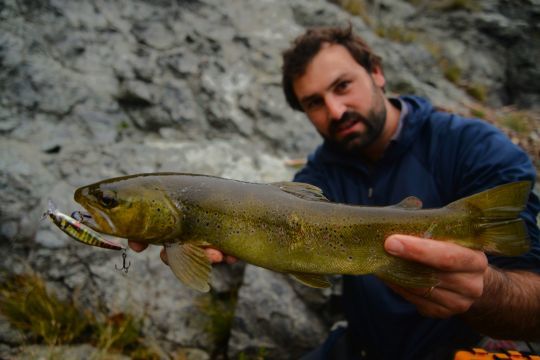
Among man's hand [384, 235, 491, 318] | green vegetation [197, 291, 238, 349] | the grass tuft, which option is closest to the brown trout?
man's hand [384, 235, 491, 318]

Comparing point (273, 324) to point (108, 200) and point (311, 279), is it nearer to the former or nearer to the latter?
point (311, 279)

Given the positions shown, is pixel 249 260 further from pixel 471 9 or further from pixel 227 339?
pixel 471 9

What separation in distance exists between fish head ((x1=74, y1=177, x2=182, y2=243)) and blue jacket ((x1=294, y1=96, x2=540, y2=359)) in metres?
1.90

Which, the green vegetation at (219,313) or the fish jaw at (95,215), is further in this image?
the green vegetation at (219,313)

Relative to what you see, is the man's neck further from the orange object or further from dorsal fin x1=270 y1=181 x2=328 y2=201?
the orange object

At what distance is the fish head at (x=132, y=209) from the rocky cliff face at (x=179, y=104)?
258 centimetres

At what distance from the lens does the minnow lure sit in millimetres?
2055

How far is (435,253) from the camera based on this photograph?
6.06 feet

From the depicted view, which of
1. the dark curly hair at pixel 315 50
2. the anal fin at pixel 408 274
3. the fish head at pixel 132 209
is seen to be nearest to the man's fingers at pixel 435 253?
the anal fin at pixel 408 274

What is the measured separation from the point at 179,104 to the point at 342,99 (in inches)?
162

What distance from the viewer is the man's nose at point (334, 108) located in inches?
138

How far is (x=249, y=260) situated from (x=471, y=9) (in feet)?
39.1

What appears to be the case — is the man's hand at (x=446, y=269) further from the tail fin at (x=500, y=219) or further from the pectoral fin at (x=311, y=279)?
the pectoral fin at (x=311, y=279)

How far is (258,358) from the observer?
4.11 m
